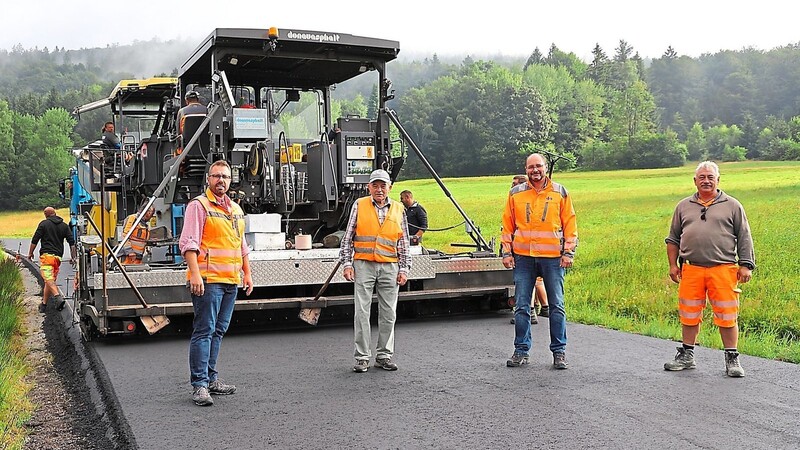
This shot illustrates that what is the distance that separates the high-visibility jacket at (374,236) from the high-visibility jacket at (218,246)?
1.39 metres

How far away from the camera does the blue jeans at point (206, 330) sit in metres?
6.13

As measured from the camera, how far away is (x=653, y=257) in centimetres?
1678

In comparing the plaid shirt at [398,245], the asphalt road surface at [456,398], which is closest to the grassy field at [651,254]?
the asphalt road surface at [456,398]

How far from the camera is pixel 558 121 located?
68.9 m

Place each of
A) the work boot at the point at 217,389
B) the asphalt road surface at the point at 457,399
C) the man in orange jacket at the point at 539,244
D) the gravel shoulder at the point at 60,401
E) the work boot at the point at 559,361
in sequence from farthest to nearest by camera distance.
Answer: the man in orange jacket at the point at 539,244 → the work boot at the point at 559,361 → the work boot at the point at 217,389 → the gravel shoulder at the point at 60,401 → the asphalt road surface at the point at 457,399

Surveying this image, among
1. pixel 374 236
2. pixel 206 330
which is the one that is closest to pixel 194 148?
pixel 374 236

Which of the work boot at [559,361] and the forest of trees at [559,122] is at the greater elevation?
the forest of trees at [559,122]

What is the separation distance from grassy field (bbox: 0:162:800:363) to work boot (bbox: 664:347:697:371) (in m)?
0.76

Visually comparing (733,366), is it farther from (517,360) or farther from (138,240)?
(138,240)

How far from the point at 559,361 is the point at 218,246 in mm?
2895

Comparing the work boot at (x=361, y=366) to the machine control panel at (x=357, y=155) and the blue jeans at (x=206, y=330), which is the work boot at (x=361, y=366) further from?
the machine control panel at (x=357, y=155)

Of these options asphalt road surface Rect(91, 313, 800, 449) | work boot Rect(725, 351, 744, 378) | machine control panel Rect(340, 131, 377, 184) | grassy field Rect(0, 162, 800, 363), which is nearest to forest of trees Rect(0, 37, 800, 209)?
grassy field Rect(0, 162, 800, 363)

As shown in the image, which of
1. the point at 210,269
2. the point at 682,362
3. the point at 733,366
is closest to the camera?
the point at 210,269

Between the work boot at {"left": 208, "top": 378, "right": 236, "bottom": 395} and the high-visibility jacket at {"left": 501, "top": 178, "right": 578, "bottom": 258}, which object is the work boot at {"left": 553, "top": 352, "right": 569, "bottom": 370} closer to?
the high-visibility jacket at {"left": 501, "top": 178, "right": 578, "bottom": 258}
